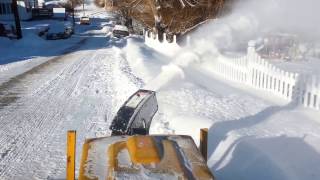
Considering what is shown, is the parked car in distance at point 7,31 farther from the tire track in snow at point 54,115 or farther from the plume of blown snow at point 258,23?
the tire track in snow at point 54,115

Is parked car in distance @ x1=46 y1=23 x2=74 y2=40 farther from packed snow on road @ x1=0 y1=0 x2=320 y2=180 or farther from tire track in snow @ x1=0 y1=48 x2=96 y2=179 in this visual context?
tire track in snow @ x1=0 y1=48 x2=96 y2=179

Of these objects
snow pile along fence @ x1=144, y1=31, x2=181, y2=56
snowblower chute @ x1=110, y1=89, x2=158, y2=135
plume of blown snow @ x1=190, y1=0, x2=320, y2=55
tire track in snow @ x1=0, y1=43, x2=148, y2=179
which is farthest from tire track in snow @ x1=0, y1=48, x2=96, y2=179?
snow pile along fence @ x1=144, y1=31, x2=181, y2=56

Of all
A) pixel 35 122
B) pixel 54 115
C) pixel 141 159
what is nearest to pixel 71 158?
pixel 141 159

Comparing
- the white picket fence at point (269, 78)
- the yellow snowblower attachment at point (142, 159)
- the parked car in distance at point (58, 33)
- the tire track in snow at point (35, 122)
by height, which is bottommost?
the parked car in distance at point (58, 33)

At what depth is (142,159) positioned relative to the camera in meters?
3.26

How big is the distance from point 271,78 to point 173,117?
127 inches

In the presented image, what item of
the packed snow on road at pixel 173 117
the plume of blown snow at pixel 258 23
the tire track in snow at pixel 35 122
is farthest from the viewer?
the plume of blown snow at pixel 258 23

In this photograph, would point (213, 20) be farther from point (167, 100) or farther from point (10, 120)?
point (10, 120)

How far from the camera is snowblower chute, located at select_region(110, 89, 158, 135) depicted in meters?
5.46

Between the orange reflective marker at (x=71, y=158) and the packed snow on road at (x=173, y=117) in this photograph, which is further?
the packed snow on road at (x=173, y=117)

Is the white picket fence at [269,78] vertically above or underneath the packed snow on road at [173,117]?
above

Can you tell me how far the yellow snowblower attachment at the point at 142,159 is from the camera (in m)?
3.15

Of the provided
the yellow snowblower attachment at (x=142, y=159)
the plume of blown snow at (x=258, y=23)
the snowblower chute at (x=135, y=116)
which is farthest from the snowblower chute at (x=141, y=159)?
the plume of blown snow at (x=258, y=23)

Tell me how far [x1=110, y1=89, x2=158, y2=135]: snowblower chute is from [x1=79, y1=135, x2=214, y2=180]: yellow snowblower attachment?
5.33 ft
